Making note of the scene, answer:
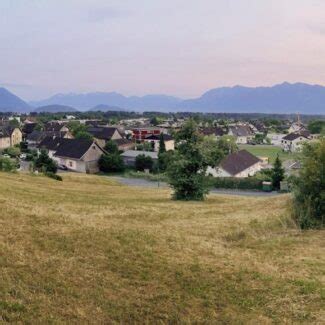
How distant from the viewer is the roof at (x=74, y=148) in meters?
62.4

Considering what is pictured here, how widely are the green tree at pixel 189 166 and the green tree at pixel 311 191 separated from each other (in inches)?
353

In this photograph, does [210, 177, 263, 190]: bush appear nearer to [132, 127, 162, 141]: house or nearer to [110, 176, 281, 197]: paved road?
[110, 176, 281, 197]: paved road

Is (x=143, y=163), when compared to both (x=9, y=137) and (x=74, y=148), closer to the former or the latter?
(x=74, y=148)

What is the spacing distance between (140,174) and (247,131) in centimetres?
7417

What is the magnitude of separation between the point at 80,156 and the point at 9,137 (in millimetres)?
42440

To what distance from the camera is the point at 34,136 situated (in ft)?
319

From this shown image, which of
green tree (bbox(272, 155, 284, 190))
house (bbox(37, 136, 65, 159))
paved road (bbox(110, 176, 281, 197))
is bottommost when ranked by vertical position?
paved road (bbox(110, 176, 281, 197))

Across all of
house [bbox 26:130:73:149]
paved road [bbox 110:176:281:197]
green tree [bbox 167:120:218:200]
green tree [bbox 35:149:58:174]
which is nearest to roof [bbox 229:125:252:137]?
house [bbox 26:130:73:149]

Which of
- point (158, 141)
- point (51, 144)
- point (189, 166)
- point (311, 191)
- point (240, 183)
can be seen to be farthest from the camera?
point (158, 141)

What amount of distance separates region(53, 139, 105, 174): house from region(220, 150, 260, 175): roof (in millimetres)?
18532

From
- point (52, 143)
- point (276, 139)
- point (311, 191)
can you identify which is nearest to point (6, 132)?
point (52, 143)

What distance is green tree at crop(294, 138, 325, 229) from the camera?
47.4 feet

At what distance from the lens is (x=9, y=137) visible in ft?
319

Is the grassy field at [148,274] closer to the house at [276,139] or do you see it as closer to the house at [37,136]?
the house at [37,136]
